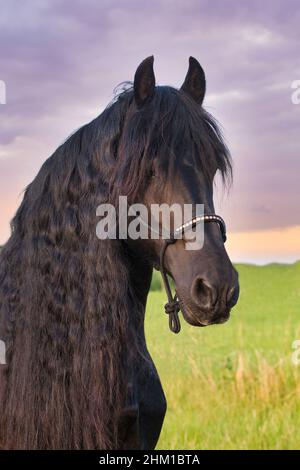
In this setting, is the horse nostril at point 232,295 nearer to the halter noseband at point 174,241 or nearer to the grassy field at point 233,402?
the halter noseband at point 174,241

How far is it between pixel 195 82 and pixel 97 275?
160 cm

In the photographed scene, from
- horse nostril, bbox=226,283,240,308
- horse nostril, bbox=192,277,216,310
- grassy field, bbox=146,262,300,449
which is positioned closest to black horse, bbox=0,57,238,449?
horse nostril, bbox=192,277,216,310

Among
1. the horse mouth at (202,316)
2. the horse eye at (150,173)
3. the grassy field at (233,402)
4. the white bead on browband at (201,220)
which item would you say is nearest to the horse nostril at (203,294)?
the horse mouth at (202,316)

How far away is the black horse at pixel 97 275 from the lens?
3.85 meters

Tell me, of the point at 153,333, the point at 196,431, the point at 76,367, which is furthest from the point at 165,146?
the point at 153,333

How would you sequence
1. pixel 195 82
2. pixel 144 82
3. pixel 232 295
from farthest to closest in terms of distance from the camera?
pixel 195 82, pixel 144 82, pixel 232 295

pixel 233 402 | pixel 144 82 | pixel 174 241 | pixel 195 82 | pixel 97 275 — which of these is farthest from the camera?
pixel 233 402

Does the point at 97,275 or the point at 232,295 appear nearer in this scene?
the point at 232,295

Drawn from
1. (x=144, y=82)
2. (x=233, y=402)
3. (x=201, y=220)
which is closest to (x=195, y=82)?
(x=144, y=82)

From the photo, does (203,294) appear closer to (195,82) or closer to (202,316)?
(202,316)

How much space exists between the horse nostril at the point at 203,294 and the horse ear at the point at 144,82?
1.28m

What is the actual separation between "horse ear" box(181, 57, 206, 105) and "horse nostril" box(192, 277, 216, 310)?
5.33 ft

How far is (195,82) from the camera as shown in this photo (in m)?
4.54
